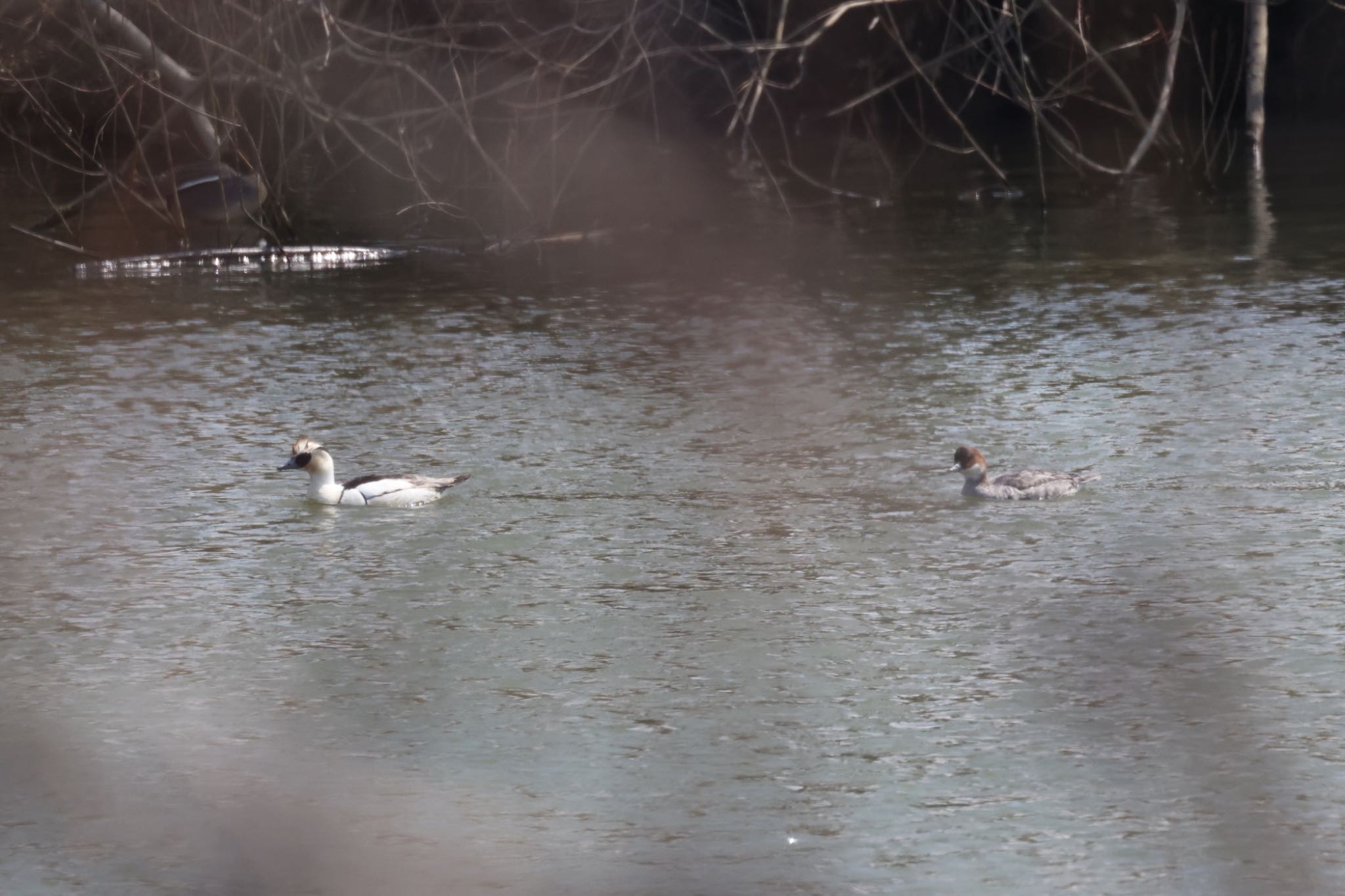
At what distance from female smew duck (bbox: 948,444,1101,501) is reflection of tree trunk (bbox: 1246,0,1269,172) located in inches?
462

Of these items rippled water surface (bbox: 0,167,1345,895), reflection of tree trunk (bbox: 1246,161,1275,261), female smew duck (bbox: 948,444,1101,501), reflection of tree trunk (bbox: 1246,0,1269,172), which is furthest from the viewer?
reflection of tree trunk (bbox: 1246,0,1269,172)

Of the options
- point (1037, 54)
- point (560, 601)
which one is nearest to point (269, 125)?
point (1037, 54)

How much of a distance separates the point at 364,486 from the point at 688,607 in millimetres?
1737

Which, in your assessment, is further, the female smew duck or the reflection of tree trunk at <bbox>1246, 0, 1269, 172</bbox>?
the reflection of tree trunk at <bbox>1246, 0, 1269, 172</bbox>

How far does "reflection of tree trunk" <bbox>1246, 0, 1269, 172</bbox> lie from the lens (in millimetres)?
18391

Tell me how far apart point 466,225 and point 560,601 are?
10302mm

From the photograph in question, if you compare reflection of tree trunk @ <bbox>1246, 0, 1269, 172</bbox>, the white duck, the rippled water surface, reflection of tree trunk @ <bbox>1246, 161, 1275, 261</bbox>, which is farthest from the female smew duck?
reflection of tree trunk @ <bbox>1246, 0, 1269, 172</bbox>

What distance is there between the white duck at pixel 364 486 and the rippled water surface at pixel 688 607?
0.11 meters

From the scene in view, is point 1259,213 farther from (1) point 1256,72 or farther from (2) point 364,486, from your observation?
(2) point 364,486

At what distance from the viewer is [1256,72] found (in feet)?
61.8

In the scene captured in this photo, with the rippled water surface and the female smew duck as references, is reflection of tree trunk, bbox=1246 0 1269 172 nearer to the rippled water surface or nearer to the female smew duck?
the rippled water surface

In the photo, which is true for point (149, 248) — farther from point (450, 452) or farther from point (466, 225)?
point (450, 452)

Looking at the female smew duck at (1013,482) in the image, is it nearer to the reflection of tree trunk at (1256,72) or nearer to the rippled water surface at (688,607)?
the rippled water surface at (688,607)

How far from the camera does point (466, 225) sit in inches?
648
